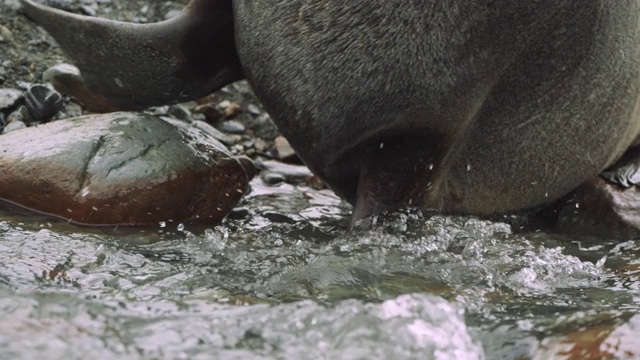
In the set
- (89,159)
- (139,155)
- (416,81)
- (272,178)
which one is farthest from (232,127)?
(416,81)

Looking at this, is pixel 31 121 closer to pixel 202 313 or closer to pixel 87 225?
pixel 87 225

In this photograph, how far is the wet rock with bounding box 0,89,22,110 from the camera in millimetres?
4773

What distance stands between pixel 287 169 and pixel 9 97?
60.3 inches

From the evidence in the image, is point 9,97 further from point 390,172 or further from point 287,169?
point 390,172

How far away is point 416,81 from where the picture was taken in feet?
11.0

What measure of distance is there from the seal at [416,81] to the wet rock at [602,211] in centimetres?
9

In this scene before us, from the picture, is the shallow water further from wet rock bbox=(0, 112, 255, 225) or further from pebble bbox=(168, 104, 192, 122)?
pebble bbox=(168, 104, 192, 122)

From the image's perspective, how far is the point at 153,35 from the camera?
395cm

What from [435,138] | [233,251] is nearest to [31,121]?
[233,251]

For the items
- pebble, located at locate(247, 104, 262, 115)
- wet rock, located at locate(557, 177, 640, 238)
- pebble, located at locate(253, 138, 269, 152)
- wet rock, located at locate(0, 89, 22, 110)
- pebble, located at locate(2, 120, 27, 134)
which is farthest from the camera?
pebble, located at locate(247, 104, 262, 115)

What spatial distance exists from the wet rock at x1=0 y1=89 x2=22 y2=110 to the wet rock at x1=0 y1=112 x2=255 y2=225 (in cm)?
98

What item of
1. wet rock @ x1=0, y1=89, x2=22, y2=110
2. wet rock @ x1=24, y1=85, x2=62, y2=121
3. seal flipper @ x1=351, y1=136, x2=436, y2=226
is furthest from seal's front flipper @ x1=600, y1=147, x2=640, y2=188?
wet rock @ x1=0, y1=89, x2=22, y2=110

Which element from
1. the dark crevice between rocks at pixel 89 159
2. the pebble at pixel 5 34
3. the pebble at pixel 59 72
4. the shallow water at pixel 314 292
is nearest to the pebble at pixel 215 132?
the pebble at pixel 59 72

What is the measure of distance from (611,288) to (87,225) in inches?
75.5
